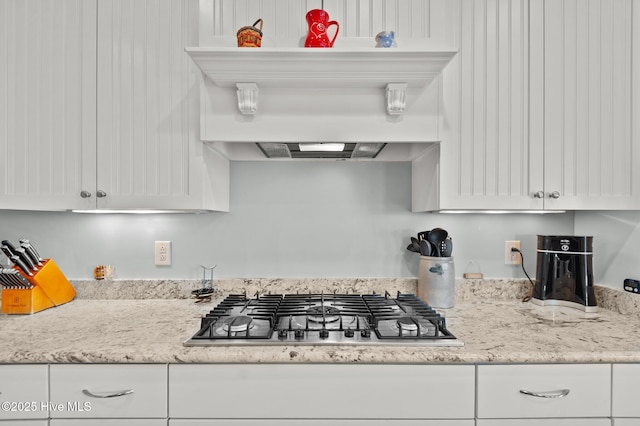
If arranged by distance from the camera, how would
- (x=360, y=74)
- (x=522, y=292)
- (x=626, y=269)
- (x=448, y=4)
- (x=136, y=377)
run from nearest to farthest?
(x=136, y=377), (x=360, y=74), (x=448, y=4), (x=626, y=269), (x=522, y=292)

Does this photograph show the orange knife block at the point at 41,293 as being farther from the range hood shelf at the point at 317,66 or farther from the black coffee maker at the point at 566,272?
the black coffee maker at the point at 566,272

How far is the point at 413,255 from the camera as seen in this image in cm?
188

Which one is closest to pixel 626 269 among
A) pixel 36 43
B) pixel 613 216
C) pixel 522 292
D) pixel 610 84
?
pixel 613 216

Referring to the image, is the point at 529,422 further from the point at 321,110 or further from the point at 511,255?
the point at 321,110

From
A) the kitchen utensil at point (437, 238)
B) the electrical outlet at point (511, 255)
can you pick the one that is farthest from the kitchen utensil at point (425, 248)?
the electrical outlet at point (511, 255)

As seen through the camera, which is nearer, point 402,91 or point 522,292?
point 402,91

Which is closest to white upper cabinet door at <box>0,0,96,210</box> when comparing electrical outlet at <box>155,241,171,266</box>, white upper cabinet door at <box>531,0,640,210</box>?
electrical outlet at <box>155,241,171,266</box>

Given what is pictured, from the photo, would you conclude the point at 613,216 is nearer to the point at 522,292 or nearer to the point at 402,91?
the point at 522,292

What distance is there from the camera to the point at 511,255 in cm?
187

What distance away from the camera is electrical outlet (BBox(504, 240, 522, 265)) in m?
1.87

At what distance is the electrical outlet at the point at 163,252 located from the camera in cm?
186

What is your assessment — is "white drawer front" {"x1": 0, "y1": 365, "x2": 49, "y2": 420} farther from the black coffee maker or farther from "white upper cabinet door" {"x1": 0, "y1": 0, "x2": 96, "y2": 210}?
the black coffee maker

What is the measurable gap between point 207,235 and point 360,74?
1.08m

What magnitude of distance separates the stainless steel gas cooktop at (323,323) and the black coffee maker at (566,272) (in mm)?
617
